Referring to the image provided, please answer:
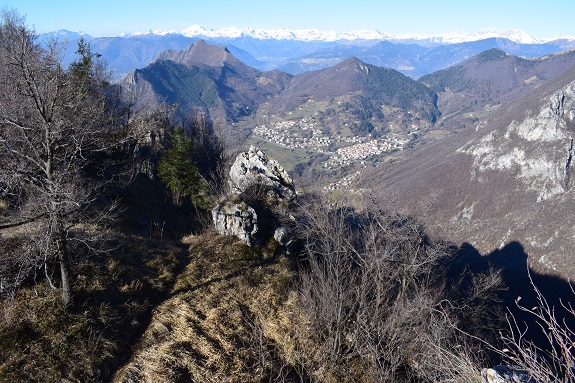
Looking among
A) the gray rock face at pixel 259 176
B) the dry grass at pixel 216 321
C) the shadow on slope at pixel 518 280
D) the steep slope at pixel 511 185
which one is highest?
the gray rock face at pixel 259 176

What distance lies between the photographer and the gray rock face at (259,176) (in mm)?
20656

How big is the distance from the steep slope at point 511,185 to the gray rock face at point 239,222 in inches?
2753

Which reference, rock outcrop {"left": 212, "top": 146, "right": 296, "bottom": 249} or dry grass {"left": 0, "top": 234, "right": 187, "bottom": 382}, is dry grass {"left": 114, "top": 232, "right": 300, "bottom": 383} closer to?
dry grass {"left": 0, "top": 234, "right": 187, "bottom": 382}

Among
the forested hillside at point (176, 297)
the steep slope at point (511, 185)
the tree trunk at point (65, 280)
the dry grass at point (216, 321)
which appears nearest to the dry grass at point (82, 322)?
the forested hillside at point (176, 297)

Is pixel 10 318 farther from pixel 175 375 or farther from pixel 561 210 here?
pixel 561 210

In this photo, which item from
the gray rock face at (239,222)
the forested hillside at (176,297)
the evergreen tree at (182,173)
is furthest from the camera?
the evergreen tree at (182,173)

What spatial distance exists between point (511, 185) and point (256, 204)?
113345 mm

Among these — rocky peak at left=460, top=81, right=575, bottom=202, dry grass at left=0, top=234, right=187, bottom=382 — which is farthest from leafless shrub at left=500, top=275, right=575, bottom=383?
rocky peak at left=460, top=81, right=575, bottom=202

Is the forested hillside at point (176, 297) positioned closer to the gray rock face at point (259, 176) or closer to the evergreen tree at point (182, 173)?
the gray rock face at point (259, 176)

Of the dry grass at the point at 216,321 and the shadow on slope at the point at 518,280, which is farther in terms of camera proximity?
the shadow on slope at the point at 518,280

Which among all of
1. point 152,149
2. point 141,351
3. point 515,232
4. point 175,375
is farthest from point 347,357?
point 515,232

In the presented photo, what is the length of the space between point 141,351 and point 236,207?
823 cm

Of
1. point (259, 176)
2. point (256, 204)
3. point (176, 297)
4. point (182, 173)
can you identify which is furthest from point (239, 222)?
point (182, 173)

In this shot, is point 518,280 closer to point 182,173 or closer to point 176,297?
point 182,173
